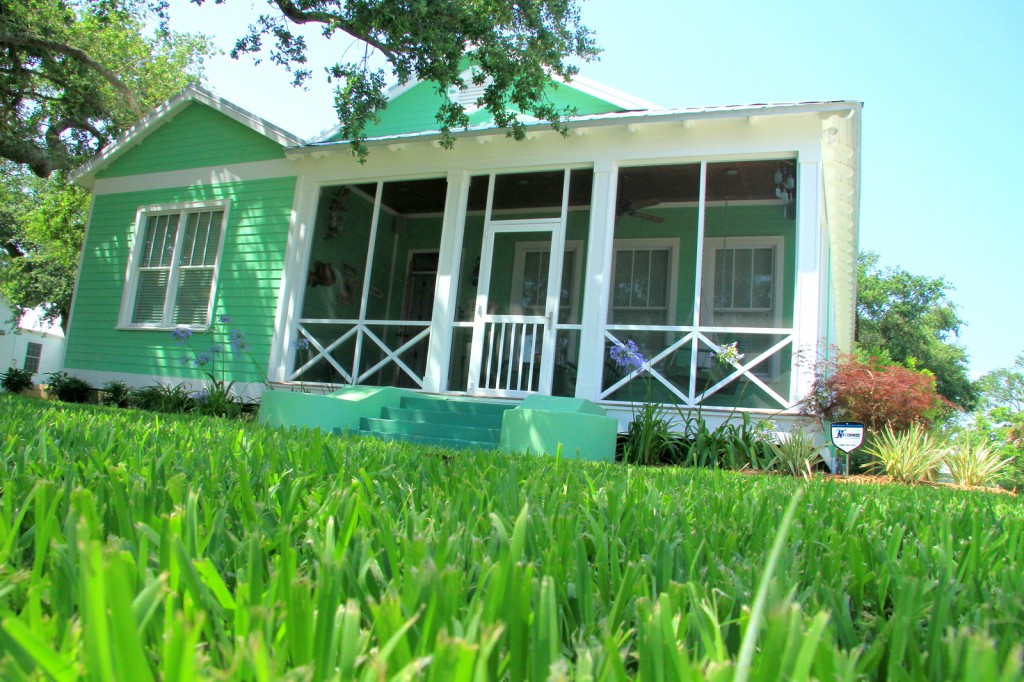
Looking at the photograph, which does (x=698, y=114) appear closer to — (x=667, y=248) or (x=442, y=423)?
(x=667, y=248)

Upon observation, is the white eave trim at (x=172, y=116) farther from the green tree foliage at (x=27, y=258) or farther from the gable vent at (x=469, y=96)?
the green tree foliage at (x=27, y=258)

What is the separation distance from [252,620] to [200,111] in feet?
40.9

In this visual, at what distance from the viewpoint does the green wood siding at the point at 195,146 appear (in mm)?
10547

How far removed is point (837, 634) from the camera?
2.57ft

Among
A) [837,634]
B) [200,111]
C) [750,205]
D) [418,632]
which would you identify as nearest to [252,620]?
[418,632]

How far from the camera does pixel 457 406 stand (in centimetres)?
775

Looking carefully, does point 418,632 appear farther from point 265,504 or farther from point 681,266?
point 681,266

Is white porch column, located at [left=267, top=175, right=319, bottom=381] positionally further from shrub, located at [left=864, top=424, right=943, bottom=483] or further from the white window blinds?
shrub, located at [left=864, top=424, right=943, bottom=483]

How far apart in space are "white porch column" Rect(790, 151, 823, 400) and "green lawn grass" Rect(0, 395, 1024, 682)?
581 centimetres

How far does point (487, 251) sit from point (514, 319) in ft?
3.76

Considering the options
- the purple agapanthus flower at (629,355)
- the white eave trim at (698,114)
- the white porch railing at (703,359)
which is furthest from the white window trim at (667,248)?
the purple agapanthus flower at (629,355)

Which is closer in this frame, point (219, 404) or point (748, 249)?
point (219, 404)

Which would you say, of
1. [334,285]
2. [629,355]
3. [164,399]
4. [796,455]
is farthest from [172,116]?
[796,455]

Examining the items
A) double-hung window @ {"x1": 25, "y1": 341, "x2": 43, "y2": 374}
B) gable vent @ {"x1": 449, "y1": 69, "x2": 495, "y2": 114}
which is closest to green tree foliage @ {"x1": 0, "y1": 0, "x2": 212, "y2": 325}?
gable vent @ {"x1": 449, "y1": 69, "x2": 495, "y2": 114}
